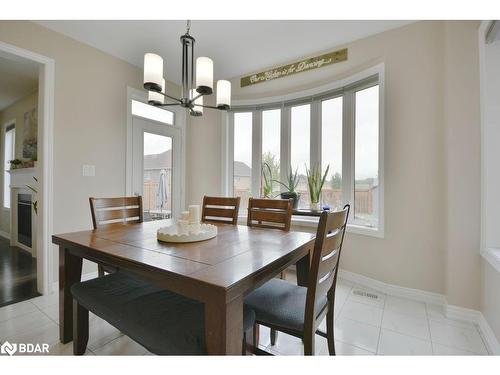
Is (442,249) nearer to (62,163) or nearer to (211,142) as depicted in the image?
(211,142)

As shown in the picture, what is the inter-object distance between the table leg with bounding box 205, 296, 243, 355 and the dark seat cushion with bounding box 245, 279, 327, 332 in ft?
1.08

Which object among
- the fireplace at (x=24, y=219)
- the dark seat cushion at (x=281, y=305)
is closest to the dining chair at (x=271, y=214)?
the dark seat cushion at (x=281, y=305)

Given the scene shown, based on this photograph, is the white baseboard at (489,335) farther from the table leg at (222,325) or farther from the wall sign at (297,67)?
the wall sign at (297,67)

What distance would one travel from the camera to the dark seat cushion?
1.12 metres

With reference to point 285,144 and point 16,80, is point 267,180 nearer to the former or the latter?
point 285,144

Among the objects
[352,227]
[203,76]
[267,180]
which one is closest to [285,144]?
[267,180]

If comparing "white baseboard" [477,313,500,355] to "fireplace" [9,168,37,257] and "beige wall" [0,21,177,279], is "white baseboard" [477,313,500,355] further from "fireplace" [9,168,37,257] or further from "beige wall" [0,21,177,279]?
"fireplace" [9,168,37,257]

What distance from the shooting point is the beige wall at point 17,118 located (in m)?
3.95

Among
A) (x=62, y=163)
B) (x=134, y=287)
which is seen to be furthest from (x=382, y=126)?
(x=62, y=163)

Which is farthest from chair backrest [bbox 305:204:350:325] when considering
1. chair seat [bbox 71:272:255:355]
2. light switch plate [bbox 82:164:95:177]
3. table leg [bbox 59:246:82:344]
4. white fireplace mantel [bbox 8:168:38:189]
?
white fireplace mantel [bbox 8:168:38:189]

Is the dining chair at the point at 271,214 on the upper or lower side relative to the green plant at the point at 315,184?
lower

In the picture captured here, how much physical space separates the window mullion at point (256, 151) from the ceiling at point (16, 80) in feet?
8.71

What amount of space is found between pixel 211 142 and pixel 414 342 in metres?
3.19
